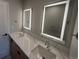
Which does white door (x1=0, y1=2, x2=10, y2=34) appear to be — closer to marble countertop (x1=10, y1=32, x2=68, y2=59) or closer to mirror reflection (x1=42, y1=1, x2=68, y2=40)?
marble countertop (x1=10, y1=32, x2=68, y2=59)

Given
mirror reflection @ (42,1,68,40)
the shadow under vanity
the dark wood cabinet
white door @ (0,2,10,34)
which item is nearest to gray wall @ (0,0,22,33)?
white door @ (0,2,10,34)

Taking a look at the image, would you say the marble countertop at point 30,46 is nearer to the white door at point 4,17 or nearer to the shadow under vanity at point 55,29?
the shadow under vanity at point 55,29

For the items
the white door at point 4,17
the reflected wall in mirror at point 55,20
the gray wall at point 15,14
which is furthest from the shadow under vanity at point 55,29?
the white door at point 4,17

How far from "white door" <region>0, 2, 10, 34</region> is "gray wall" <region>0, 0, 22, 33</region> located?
0.42 feet

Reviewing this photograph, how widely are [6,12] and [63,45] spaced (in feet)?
7.08

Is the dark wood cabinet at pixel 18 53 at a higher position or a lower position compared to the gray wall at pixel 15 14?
lower

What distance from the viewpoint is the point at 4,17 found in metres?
2.27

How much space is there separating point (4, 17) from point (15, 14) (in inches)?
15.5

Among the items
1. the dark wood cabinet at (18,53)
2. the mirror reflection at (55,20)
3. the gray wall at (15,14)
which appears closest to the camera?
the mirror reflection at (55,20)

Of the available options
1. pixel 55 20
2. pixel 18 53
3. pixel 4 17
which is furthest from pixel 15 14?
pixel 55 20

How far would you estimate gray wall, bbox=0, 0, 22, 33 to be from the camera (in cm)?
234

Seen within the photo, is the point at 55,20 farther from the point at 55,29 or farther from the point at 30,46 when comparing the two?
the point at 30,46

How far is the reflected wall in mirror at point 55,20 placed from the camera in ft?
3.45

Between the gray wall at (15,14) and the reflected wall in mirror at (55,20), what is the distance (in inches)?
55.1
